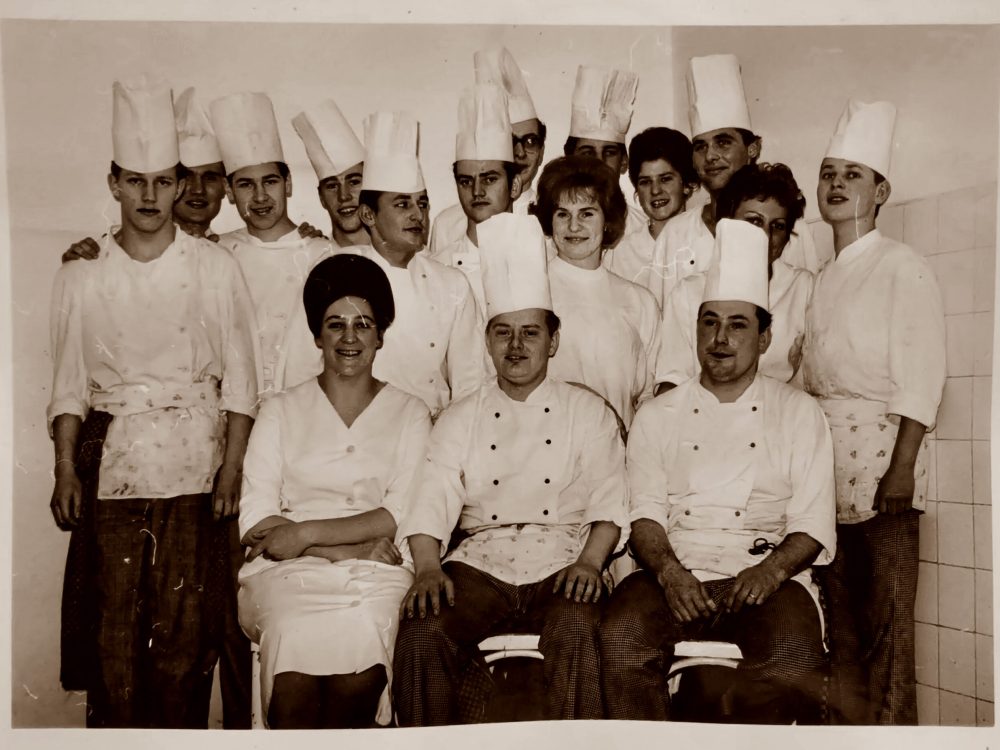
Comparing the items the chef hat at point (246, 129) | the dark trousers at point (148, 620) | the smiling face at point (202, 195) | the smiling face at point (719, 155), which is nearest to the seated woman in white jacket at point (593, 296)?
the smiling face at point (719, 155)

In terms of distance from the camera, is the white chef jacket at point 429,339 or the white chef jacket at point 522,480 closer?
the white chef jacket at point 522,480

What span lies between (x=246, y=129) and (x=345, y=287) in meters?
A: 0.43

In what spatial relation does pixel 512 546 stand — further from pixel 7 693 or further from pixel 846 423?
pixel 7 693

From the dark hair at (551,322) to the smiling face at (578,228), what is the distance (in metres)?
0.15

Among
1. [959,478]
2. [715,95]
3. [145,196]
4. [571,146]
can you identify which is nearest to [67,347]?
[145,196]

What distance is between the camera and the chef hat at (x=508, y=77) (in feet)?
7.84

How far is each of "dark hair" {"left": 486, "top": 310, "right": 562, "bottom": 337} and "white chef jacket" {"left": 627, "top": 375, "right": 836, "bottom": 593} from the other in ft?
0.95

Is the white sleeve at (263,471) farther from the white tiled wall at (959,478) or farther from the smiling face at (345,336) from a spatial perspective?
the white tiled wall at (959,478)

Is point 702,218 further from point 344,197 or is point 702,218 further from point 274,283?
point 274,283

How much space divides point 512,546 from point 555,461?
0.21 metres

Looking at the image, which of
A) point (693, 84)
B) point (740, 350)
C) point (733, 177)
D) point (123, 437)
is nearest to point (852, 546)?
point (740, 350)

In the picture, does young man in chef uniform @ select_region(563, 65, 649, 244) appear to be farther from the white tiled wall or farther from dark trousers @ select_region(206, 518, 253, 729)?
dark trousers @ select_region(206, 518, 253, 729)

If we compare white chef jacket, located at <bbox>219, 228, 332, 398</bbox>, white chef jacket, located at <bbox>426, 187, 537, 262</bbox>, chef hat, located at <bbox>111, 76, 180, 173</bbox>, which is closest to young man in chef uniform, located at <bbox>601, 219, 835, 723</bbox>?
white chef jacket, located at <bbox>426, 187, 537, 262</bbox>

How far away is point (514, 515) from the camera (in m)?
2.29
